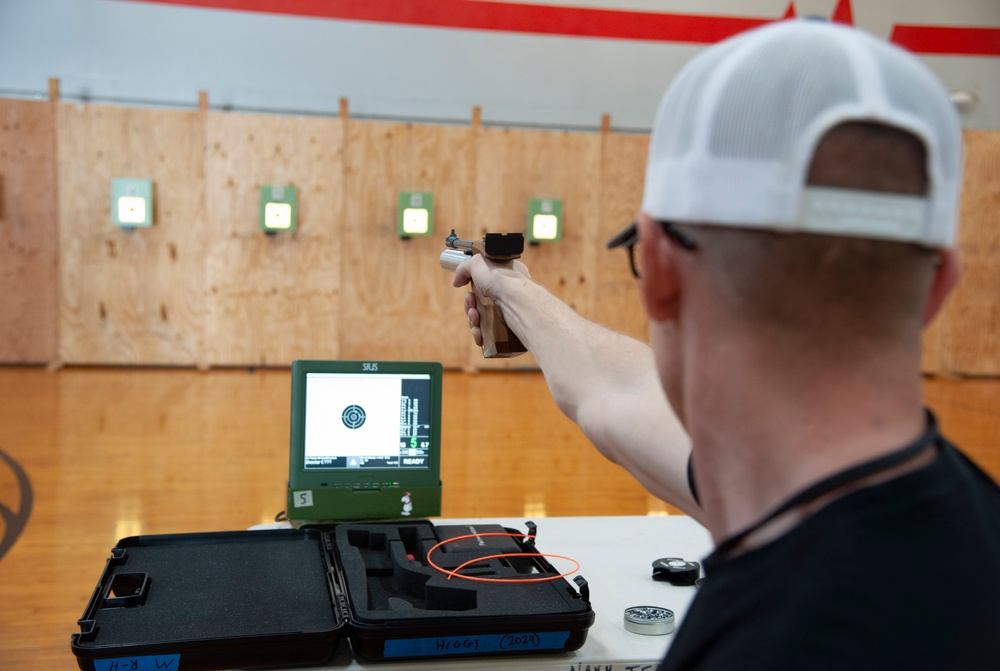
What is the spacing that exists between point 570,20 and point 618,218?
6.32 ft

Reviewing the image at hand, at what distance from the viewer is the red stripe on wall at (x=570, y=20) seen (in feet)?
26.5

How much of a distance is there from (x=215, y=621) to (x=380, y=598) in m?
0.29

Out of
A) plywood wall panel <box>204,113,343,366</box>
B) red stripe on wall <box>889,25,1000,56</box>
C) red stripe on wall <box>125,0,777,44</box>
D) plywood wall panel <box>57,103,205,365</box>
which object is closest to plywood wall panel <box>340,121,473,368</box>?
plywood wall panel <box>204,113,343,366</box>

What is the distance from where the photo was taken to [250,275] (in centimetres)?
769

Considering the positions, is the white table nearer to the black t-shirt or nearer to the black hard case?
the black hard case

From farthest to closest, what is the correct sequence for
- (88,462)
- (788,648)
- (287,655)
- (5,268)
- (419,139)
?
(419,139) → (5,268) → (88,462) → (287,655) → (788,648)

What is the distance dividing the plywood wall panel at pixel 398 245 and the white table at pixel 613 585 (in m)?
5.69

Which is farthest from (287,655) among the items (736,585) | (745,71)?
(745,71)

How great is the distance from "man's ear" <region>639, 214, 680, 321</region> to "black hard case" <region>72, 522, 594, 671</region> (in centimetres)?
92

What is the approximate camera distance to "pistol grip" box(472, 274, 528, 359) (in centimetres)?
170

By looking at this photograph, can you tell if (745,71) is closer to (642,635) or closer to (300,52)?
(642,635)

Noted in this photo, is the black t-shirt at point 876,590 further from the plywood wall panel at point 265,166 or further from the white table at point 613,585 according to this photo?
the plywood wall panel at point 265,166

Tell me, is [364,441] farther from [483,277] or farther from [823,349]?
[823,349]

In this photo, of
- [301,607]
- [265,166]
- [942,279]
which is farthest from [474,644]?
[265,166]
